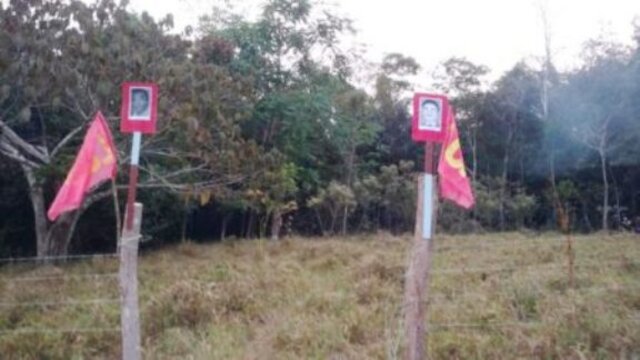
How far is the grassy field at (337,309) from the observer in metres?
4.13

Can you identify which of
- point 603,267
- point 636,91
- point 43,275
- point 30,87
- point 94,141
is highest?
point 636,91

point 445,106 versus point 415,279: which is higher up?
point 445,106

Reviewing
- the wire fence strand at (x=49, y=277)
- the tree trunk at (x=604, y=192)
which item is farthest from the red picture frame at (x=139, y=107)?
the tree trunk at (x=604, y=192)

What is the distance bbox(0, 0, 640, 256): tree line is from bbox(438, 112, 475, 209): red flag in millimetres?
5032

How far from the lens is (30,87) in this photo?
757cm

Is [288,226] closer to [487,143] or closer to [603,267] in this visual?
[487,143]

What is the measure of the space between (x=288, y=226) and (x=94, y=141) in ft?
37.2

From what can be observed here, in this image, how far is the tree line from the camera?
26.1ft

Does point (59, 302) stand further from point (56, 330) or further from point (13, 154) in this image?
point (13, 154)

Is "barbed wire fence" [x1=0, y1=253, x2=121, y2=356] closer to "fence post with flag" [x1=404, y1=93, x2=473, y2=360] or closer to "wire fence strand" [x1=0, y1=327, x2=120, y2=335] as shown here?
"wire fence strand" [x1=0, y1=327, x2=120, y2=335]

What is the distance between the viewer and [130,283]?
3.61 meters

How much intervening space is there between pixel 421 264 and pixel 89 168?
6.34 feet

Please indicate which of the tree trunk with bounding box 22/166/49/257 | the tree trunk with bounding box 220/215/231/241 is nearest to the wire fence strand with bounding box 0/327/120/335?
the tree trunk with bounding box 22/166/49/257

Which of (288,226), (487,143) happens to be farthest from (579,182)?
(288,226)
